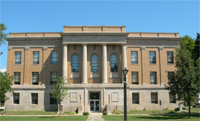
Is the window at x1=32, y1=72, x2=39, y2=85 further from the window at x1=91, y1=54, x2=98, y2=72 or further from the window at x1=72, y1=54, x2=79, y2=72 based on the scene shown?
the window at x1=91, y1=54, x2=98, y2=72

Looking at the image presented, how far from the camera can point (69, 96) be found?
35531 mm

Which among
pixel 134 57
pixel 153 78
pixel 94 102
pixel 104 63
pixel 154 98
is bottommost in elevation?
pixel 94 102

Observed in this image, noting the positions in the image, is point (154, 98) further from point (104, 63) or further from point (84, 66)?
point (84, 66)

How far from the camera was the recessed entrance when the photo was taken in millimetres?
38875

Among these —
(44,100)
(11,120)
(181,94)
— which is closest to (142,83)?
(181,94)

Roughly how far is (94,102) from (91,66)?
21.4 feet

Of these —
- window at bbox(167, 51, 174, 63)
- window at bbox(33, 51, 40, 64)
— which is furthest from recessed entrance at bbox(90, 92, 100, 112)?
window at bbox(167, 51, 174, 63)

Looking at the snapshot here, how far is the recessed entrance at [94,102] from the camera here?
3888 centimetres

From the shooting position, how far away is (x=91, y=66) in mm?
40469

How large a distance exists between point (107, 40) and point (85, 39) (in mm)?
3990

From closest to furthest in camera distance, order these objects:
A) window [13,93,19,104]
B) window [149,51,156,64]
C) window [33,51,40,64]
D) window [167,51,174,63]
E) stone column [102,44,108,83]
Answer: stone column [102,44,108,83] < window [13,93,19,104] < window [33,51,40,64] < window [149,51,156,64] < window [167,51,174,63]

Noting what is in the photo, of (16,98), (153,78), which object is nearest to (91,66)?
(153,78)

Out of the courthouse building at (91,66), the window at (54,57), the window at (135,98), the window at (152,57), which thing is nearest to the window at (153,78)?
the courthouse building at (91,66)

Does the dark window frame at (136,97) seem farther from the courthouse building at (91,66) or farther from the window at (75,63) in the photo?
the window at (75,63)
